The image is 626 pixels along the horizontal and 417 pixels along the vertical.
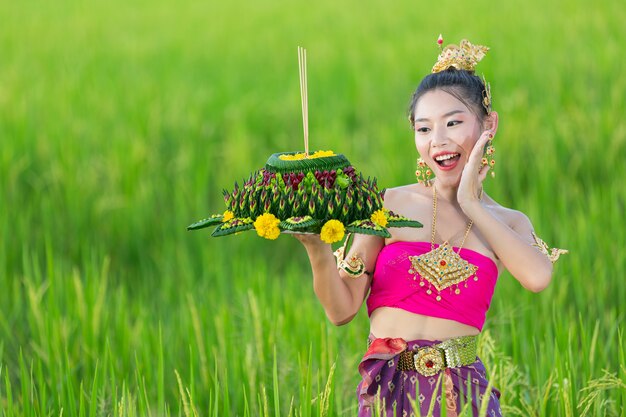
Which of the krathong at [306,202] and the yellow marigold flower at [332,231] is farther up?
the krathong at [306,202]

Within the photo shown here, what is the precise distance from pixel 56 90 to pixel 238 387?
4.02 m

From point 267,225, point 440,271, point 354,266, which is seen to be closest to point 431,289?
point 440,271

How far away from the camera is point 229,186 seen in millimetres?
4645

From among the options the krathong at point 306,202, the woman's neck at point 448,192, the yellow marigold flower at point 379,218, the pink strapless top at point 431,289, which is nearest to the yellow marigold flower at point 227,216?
the krathong at point 306,202

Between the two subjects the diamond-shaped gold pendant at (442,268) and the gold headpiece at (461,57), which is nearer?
the diamond-shaped gold pendant at (442,268)

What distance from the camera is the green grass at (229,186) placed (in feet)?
8.68

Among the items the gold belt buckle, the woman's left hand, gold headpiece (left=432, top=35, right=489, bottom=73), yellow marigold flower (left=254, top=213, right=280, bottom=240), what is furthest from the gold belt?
gold headpiece (left=432, top=35, right=489, bottom=73)

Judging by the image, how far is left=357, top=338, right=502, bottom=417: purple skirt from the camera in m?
1.92

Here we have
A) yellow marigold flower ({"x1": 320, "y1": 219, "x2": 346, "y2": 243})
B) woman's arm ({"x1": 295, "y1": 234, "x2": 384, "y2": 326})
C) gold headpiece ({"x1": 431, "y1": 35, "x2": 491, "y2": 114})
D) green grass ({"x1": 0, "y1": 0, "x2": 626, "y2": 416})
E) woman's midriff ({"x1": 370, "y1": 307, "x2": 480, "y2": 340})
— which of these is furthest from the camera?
green grass ({"x1": 0, "y1": 0, "x2": 626, "y2": 416})

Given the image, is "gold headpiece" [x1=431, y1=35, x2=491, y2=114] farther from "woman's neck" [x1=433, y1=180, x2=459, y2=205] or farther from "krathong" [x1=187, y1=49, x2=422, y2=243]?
"krathong" [x1=187, y1=49, x2=422, y2=243]

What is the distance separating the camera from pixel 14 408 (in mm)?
2369

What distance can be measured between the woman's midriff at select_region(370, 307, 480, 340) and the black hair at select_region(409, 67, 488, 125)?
41 centimetres

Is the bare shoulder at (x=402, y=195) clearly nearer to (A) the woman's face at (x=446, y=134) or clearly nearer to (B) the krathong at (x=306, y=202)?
(A) the woman's face at (x=446, y=134)

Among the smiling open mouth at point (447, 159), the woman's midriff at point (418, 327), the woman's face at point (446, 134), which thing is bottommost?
the woman's midriff at point (418, 327)
